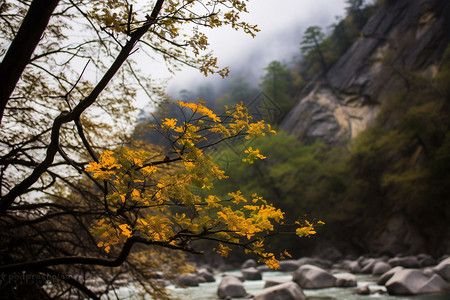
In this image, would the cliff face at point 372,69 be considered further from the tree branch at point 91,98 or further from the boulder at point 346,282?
the tree branch at point 91,98

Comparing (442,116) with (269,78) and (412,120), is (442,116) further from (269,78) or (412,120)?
(269,78)

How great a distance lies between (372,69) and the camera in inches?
1011

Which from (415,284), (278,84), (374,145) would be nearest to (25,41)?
(415,284)

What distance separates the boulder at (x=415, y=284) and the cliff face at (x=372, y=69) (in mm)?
15066

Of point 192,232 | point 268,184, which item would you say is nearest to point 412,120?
point 268,184

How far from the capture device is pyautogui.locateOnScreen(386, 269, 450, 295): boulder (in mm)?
7250

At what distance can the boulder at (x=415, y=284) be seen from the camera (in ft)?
23.8

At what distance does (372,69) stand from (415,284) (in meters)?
21.7

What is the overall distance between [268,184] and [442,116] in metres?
10.7

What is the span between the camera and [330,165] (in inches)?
818

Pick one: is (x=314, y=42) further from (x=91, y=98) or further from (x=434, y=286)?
(x=91, y=98)

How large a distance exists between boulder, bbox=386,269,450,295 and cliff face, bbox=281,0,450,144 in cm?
1507

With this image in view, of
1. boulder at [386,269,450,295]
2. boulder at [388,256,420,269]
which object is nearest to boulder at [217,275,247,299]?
boulder at [386,269,450,295]

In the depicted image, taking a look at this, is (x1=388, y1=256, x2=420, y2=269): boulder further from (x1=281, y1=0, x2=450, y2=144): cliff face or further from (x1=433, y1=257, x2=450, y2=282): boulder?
(x1=281, y1=0, x2=450, y2=144): cliff face
